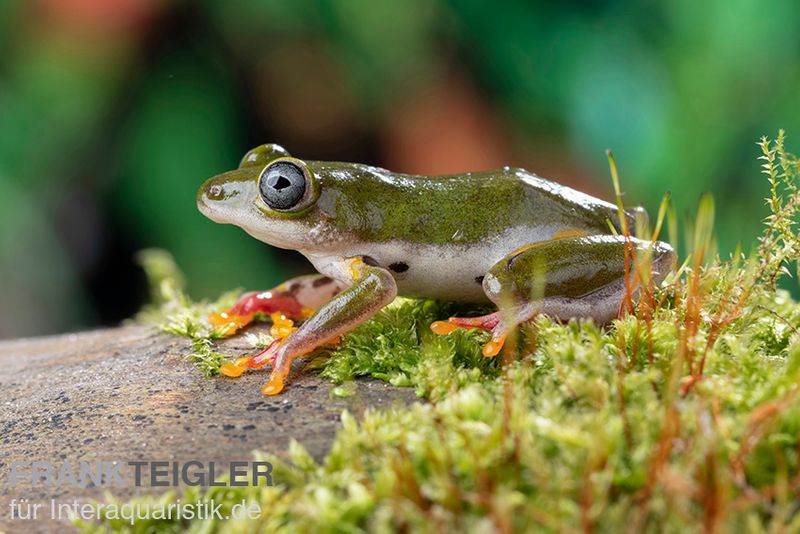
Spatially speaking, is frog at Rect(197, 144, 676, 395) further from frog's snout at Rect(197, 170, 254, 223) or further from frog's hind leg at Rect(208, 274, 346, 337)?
frog's hind leg at Rect(208, 274, 346, 337)

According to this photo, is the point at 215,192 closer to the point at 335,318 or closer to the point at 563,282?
the point at 335,318

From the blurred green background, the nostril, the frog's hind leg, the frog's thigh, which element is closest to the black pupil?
the nostril

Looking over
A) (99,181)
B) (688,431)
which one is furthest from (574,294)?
(99,181)

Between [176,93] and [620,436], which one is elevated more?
[176,93]

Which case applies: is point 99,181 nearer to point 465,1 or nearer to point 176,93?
point 176,93

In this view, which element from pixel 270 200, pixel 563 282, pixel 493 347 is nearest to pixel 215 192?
pixel 270 200

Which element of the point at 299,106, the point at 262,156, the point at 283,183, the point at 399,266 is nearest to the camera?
the point at 283,183

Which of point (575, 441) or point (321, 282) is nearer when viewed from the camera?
point (575, 441)
